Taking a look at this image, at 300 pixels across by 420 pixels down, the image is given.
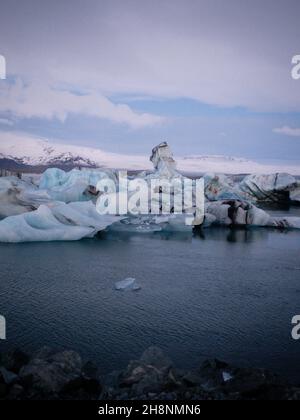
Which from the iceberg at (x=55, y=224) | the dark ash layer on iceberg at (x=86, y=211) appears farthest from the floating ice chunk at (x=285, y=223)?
the iceberg at (x=55, y=224)

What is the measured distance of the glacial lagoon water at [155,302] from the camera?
384 cm

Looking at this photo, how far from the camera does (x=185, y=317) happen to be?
4598mm

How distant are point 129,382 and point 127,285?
2453mm

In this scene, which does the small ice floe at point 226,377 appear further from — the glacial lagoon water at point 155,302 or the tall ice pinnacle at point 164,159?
the tall ice pinnacle at point 164,159

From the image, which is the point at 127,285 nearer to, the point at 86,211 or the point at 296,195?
the point at 86,211

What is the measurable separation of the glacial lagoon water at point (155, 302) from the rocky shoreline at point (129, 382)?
286mm

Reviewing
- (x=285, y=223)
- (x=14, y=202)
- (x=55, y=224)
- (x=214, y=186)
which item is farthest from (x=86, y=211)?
(x=214, y=186)

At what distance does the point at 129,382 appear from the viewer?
121 inches

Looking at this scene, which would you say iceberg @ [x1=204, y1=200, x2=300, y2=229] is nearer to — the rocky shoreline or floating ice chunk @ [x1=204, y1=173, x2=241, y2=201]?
floating ice chunk @ [x1=204, y1=173, x2=241, y2=201]

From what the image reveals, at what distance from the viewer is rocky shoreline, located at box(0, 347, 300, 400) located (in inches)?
116

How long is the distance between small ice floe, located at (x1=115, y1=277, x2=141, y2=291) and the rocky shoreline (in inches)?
84.0

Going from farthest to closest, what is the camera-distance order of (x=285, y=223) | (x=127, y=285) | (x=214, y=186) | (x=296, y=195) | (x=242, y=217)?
(x=296, y=195)
(x=214, y=186)
(x=242, y=217)
(x=285, y=223)
(x=127, y=285)

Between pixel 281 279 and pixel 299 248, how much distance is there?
278 cm

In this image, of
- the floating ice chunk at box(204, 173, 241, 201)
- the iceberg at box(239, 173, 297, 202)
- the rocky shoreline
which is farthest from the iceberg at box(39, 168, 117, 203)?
the rocky shoreline
